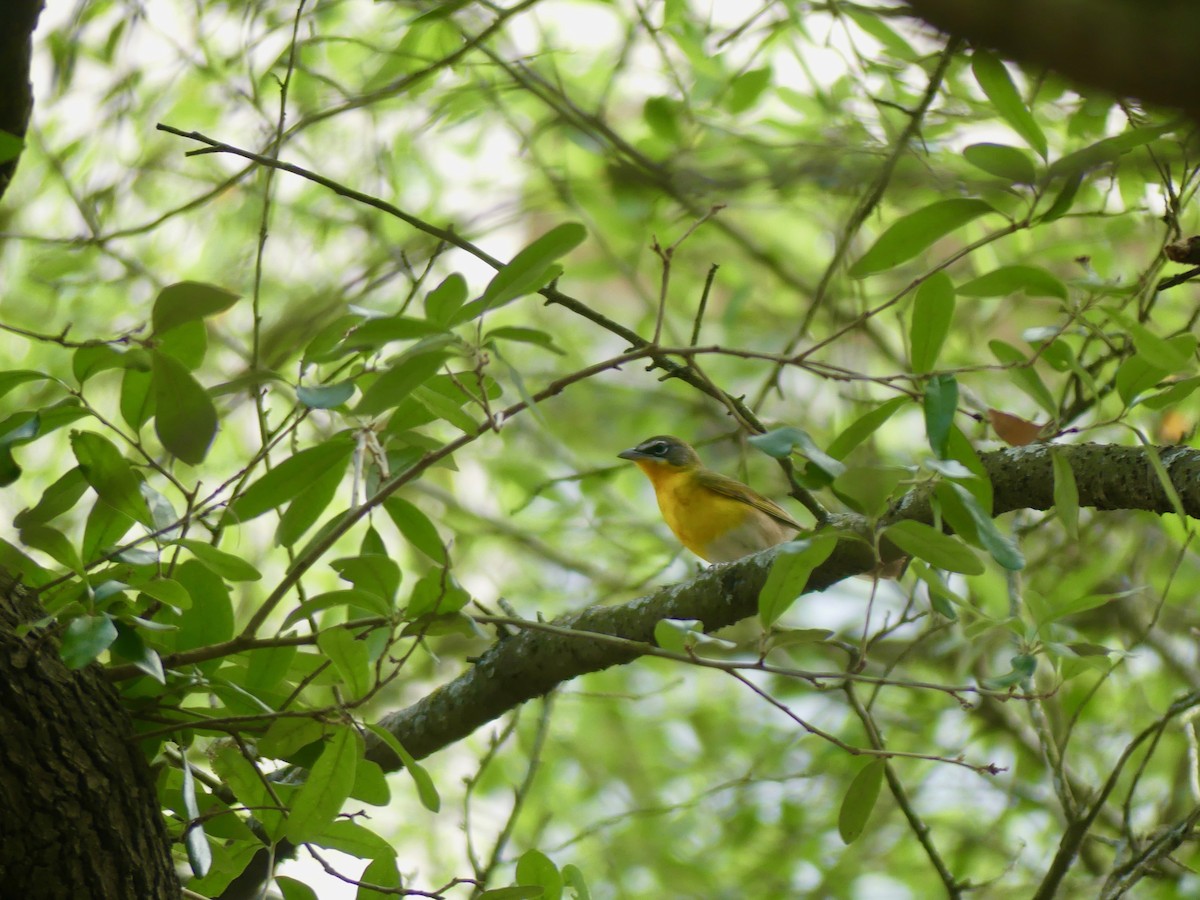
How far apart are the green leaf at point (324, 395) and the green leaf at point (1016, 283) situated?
845mm

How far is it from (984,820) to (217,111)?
4.63 meters

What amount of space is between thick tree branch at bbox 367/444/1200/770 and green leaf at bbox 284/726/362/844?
381 mm

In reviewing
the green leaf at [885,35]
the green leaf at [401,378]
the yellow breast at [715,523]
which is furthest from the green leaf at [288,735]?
the yellow breast at [715,523]

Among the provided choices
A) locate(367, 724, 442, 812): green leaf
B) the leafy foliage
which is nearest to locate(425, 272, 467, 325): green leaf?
the leafy foliage

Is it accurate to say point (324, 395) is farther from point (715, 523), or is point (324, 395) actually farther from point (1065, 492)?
point (715, 523)

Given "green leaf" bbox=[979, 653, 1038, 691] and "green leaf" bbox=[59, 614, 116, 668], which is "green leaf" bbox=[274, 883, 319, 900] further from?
"green leaf" bbox=[979, 653, 1038, 691]

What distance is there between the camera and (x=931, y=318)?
1.64 metres

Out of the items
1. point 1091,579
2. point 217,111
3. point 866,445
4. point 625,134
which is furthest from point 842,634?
point 217,111

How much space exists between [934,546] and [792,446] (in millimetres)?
243

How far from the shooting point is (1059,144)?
4.28 meters

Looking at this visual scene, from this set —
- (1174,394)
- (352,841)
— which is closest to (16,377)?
(352,841)

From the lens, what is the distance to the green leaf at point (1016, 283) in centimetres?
158

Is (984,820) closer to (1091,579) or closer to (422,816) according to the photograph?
(1091,579)

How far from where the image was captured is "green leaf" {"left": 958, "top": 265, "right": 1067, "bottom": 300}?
1.58m
